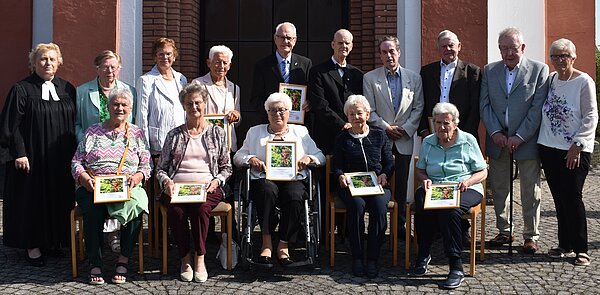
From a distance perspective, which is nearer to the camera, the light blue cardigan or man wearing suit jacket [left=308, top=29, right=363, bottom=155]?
the light blue cardigan

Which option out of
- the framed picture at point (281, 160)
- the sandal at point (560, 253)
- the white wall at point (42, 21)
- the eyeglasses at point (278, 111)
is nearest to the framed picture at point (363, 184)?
the framed picture at point (281, 160)

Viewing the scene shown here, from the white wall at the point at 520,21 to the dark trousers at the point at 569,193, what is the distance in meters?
3.05

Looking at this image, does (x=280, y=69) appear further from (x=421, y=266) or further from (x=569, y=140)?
(x=569, y=140)

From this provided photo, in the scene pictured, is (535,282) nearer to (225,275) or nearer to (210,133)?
(225,275)

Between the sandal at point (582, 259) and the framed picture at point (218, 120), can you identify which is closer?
the sandal at point (582, 259)

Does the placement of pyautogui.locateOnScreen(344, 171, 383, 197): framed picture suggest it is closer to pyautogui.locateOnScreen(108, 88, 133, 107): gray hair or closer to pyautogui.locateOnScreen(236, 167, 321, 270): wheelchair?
pyautogui.locateOnScreen(236, 167, 321, 270): wheelchair

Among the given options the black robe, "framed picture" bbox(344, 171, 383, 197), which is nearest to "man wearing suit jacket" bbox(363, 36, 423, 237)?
"framed picture" bbox(344, 171, 383, 197)

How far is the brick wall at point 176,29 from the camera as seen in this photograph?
8.28 m

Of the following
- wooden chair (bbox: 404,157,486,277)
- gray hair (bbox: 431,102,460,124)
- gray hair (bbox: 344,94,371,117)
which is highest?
gray hair (bbox: 344,94,371,117)

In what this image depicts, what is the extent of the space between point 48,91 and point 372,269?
301 cm

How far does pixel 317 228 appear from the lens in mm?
5523

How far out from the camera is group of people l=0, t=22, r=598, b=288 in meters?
5.34

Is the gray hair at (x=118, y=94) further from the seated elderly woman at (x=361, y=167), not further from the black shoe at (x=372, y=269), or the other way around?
the black shoe at (x=372, y=269)

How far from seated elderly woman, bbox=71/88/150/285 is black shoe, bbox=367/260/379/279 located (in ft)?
5.84
